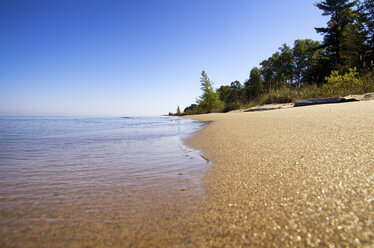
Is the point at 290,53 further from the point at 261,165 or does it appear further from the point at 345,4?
the point at 261,165

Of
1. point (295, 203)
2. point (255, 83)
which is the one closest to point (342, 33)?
point (255, 83)

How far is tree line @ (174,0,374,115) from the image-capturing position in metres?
8.84

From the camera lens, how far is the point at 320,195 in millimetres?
755

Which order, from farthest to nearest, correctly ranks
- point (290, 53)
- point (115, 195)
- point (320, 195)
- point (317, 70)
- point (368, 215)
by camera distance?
point (290, 53)
point (317, 70)
point (115, 195)
point (320, 195)
point (368, 215)

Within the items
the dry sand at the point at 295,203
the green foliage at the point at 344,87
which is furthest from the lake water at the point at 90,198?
the green foliage at the point at 344,87

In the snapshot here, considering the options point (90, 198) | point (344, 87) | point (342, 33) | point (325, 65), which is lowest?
point (90, 198)

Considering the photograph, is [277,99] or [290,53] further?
[290,53]

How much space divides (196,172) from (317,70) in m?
29.0

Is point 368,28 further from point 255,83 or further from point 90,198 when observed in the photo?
point 90,198

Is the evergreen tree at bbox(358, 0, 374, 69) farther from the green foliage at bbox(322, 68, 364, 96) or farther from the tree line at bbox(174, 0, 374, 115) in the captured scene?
the green foliage at bbox(322, 68, 364, 96)

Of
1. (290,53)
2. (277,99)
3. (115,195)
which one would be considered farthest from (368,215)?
(290,53)

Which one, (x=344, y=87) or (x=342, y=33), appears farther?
(x=342, y=33)

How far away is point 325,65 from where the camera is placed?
20.2 m

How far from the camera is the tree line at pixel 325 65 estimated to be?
8839 mm
